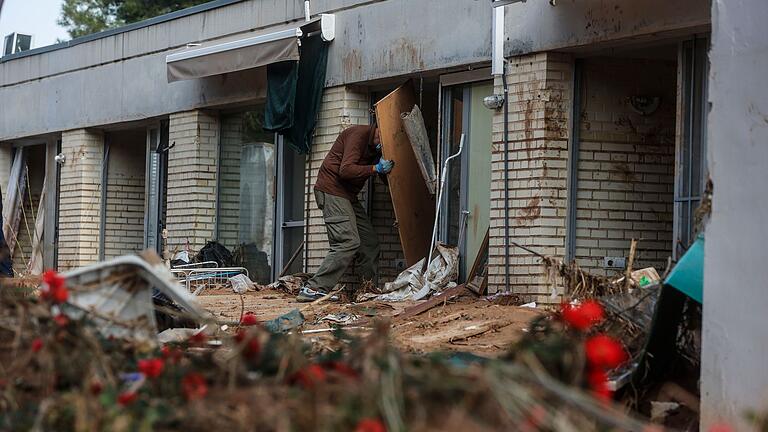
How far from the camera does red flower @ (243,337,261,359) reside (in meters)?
3.79

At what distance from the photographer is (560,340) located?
11.4 feet

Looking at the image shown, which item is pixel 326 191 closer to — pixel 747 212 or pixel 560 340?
pixel 747 212

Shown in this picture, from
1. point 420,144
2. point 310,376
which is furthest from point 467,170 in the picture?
point 310,376

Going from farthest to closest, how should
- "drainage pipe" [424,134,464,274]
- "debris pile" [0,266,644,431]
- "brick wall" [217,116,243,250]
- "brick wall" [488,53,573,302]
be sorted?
1. "brick wall" [217,116,243,250]
2. "drainage pipe" [424,134,464,274]
3. "brick wall" [488,53,573,302]
4. "debris pile" [0,266,644,431]

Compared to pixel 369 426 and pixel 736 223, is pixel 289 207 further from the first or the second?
pixel 369 426

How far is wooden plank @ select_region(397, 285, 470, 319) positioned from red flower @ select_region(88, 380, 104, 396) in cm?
667

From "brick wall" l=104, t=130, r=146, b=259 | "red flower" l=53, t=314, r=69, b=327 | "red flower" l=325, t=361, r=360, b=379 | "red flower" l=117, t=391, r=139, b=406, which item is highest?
"brick wall" l=104, t=130, r=146, b=259

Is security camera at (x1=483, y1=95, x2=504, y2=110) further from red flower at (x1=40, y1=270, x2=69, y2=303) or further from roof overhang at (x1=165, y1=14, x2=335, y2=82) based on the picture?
red flower at (x1=40, y1=270, x2=69, y2=303)

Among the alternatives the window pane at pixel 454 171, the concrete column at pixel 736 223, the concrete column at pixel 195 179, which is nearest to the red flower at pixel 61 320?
the concrete column at pixel 736 223

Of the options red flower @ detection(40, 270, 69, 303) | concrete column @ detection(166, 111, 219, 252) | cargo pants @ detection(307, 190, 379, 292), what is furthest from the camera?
Answer: concrete column @ detection(166, 111, 219, 252)

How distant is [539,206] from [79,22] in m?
24.1

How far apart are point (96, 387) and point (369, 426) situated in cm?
105

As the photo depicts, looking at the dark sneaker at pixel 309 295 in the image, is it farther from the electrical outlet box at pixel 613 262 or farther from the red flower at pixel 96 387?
the red flower at pixel 96 387

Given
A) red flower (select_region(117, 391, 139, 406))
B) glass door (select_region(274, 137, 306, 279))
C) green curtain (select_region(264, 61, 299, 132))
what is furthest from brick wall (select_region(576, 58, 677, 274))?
red flower (select_region(117, 391, 139, 406))
